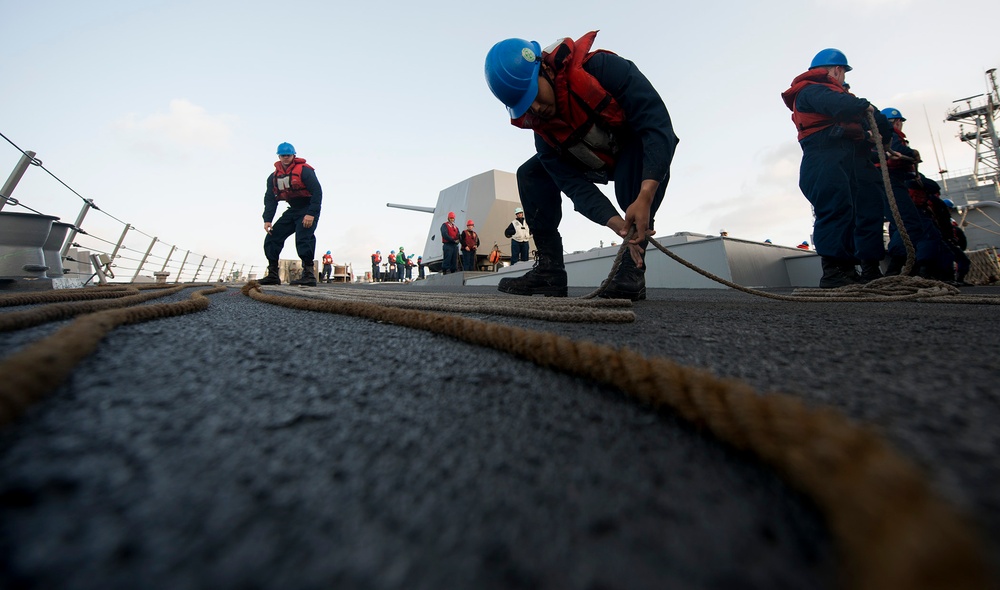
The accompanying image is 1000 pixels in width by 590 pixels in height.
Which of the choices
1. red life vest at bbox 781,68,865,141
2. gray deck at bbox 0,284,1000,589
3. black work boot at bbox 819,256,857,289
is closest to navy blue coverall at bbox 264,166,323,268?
gray deck at bbox 0,284,1000,589

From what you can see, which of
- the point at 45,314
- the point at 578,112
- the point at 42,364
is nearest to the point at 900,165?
the point at 578,112

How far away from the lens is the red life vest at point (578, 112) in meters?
1.45

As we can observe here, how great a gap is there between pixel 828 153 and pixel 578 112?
171 cm

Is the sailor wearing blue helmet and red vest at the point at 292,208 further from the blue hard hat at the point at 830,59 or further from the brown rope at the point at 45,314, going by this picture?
the blue hard hat at the point at 830,59

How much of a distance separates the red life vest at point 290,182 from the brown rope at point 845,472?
12.2ft

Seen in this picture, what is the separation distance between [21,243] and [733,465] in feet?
12.4

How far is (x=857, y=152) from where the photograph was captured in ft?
8.14

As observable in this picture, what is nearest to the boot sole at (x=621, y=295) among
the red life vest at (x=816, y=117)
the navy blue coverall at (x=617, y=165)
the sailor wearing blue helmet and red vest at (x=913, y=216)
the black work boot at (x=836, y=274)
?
the navy blue coverall at (x=617, y=165)

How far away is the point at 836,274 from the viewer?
2.24 m

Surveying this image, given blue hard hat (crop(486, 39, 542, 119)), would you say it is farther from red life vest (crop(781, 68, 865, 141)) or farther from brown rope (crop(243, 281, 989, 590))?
red life vest (crop(781, 68, 865, 141))

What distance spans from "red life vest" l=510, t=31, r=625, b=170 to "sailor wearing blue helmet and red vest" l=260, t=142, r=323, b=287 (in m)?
2.54

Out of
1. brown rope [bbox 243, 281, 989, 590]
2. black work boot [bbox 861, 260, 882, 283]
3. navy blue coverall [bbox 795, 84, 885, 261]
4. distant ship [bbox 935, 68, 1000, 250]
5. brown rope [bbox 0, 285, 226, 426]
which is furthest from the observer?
distant ship [bbox 935, 68, 1000, 250]

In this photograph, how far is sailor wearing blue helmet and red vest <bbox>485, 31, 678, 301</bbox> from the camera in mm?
1400

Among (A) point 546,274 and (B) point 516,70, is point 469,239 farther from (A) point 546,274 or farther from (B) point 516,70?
(B) point 516,70
